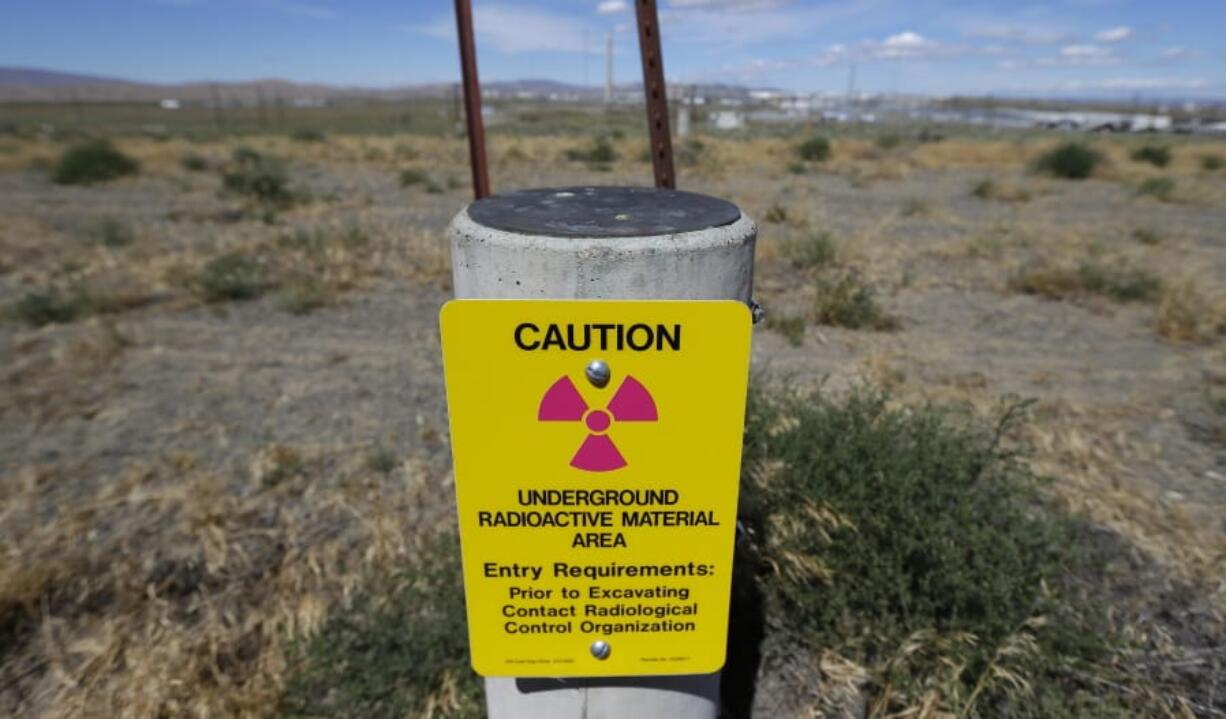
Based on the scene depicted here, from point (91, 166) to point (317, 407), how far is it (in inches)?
606

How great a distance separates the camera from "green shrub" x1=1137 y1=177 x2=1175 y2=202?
Result: 13336 mm

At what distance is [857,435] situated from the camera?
2.62 meters

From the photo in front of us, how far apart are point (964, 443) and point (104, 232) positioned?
10.0 metres

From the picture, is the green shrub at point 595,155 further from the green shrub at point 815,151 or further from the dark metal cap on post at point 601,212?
the dark metal cap on post at point 601,212

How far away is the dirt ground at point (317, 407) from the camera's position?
258 cm

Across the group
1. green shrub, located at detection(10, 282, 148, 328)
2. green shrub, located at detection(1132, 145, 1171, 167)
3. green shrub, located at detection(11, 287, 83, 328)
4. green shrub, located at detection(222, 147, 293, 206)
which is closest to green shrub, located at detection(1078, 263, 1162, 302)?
green shrub, located at detection(10, 282, 148, 328)

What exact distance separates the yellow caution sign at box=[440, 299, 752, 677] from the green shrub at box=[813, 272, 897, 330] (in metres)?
4.89

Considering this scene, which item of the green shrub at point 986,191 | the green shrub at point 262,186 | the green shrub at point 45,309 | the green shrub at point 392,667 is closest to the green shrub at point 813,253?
the green shrub at point 392,667

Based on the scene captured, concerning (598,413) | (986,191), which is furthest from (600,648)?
(986,191)

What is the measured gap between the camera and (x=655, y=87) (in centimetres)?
192

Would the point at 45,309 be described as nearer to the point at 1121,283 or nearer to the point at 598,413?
the point at 598,413

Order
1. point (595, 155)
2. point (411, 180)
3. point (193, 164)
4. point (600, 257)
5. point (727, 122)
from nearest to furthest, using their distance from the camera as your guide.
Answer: point (600, 257)
point (411, 180)
point (193, 164)
point (595, 155)
point (727, 122)

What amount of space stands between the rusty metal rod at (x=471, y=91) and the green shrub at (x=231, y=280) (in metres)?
5.68

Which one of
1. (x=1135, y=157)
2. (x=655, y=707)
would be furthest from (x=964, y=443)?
(x=1135, y=157)
